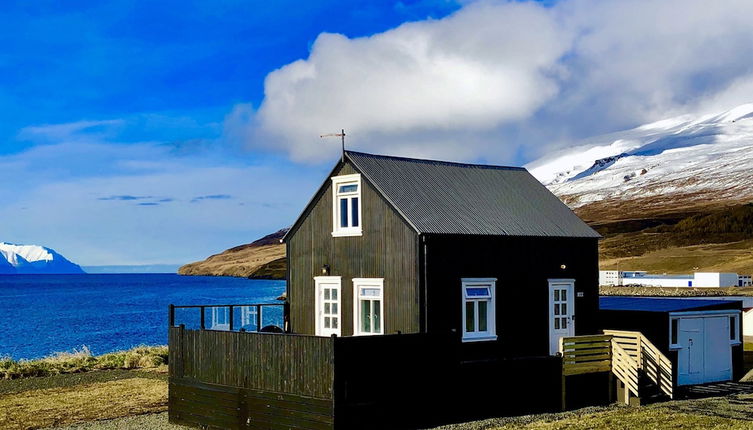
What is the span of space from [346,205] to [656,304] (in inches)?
491

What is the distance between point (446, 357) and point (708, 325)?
12830mm

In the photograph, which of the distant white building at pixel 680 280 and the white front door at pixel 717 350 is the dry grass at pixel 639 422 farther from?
the distant white building at pixel 680 280

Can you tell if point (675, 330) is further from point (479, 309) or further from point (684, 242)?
point (684, 242)

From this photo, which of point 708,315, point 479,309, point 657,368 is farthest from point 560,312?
point 708,315

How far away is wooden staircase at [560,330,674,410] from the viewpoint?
23.6 metres

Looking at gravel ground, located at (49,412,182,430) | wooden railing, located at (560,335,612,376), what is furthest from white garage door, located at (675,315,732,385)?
gravel ground, located at (49,412,182,430)

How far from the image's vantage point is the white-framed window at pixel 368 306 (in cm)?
2295

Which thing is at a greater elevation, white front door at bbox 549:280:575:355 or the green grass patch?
white front door at bbox 549:280:575:355

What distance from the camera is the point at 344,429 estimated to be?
18.4m

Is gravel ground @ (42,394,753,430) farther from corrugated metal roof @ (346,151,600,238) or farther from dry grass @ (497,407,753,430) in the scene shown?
corrugated metal roof @ (346,151,600,238)

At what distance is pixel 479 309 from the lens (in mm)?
23281

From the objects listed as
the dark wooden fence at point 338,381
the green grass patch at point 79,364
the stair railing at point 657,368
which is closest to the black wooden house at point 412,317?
the dark wooden fence at point 338,381

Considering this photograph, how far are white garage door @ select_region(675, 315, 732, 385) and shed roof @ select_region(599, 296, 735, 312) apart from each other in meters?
0.43

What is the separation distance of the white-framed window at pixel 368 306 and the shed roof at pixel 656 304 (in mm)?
9113
